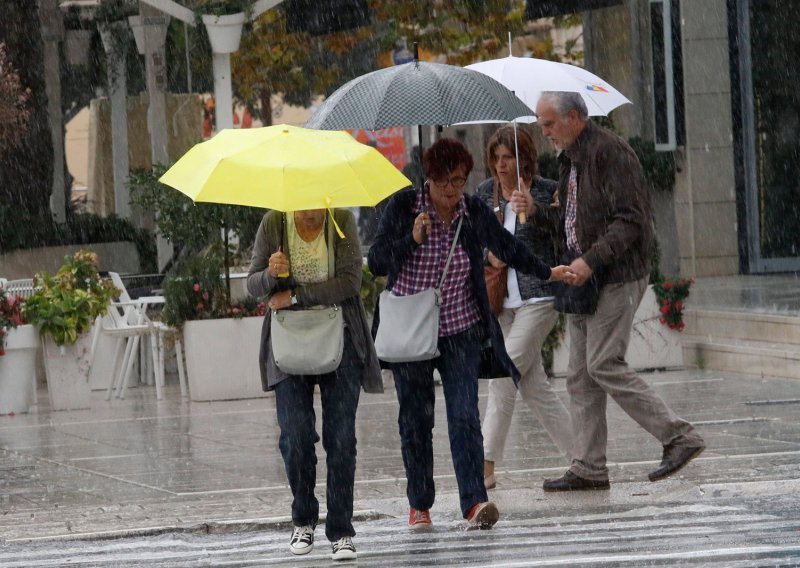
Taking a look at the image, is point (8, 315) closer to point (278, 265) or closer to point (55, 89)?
point (278, 265)

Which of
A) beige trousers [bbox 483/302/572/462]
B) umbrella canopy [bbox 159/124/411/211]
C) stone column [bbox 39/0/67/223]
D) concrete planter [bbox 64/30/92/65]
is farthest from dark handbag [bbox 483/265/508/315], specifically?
concrete planter [bbox 64/30/92/65]

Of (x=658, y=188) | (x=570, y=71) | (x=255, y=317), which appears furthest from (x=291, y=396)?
(x=658, y=188)

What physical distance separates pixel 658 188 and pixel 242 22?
612cm

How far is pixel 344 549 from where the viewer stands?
24.3 ft

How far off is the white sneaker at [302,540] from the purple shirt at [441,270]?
111 centimetres

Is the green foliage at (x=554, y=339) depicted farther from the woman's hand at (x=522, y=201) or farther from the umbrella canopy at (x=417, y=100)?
the umbrella canopy at (x=417, y=100)

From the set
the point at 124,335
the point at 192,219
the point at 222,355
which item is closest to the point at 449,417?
the point at 222,355

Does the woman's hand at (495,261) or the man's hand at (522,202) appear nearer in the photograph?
the man's hand at (522,202)

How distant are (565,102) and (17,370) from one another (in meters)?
7.30

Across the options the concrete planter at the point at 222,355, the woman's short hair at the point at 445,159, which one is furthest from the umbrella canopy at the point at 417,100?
the concrete planter at the point at 222,355

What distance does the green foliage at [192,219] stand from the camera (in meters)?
14.9

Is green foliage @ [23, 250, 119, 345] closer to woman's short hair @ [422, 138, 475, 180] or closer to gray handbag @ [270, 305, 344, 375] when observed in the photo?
woman's short hair @ [422, 138, 475, 180]

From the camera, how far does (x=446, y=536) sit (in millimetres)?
7898

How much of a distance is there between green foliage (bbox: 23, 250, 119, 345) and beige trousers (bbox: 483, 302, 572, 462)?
6.40 metres
